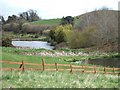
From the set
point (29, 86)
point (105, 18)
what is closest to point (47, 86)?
point (29, 86)

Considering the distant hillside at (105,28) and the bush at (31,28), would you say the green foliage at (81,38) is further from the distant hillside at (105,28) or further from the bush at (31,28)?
the bush at (31,28)

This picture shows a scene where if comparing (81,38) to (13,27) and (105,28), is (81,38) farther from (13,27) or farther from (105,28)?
(13,27)

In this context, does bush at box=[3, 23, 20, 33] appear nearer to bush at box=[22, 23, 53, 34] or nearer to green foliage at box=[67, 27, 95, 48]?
bush at box=[22, 23, 53, 34]

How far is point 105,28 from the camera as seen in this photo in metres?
105

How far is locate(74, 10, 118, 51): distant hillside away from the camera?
289 ft

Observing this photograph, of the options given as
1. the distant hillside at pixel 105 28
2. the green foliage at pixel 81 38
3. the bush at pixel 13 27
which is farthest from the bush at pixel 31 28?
the green foliage at pixel 81 38

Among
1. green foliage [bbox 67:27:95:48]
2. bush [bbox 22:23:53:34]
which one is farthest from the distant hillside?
bush [bbox 22:23:53:34]

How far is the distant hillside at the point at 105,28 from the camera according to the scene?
3468 inches

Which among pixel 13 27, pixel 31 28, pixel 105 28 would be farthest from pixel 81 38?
pixel 13 27

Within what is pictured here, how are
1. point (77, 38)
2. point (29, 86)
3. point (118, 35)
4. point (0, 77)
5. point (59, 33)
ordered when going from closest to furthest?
point (29, 86), point (0, 77), point (118, 35), point (77, 38), point (59, 33)

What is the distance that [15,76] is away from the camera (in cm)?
1659

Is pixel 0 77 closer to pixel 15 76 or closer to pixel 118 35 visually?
pixel 15 76

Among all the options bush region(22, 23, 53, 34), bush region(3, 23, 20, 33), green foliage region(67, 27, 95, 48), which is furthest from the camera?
bush region(22, 23, 53, 34)

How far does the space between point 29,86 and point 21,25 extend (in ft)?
585
